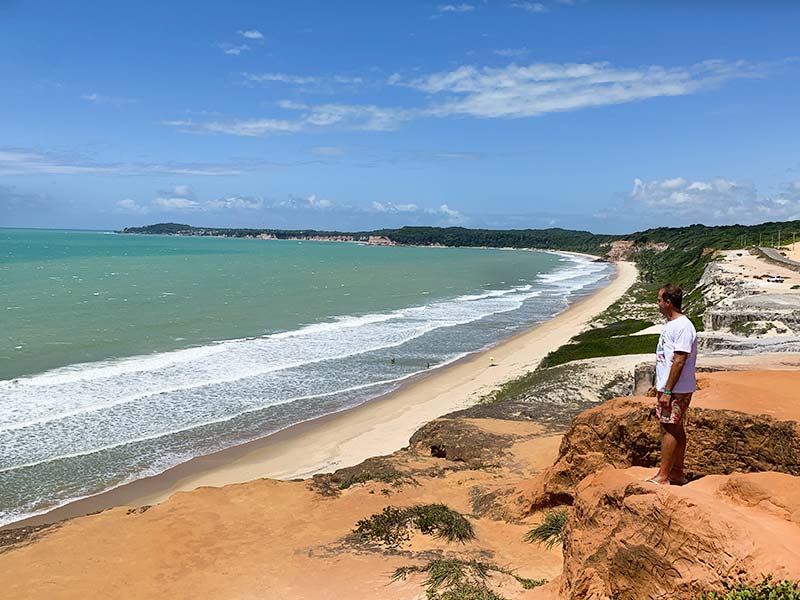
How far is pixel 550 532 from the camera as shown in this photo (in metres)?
8.67

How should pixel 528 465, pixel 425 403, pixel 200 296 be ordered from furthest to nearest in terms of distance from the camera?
pixel 200 296 < pixel 425 403 < pixel 528 465

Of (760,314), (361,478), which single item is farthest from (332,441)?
(760,314)

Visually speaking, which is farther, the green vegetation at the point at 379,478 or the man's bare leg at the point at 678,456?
the green vegetation at the point at 379,478

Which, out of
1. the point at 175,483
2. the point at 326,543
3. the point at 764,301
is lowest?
the point at 175,483

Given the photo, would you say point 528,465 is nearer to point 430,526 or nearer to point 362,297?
point 430,526

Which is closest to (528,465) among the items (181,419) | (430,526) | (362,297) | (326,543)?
(430,526)

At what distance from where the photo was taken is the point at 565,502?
9.30 metres

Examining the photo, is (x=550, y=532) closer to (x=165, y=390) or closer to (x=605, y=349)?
(x=165, y=390)

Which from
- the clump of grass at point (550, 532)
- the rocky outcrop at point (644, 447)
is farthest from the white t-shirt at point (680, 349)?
the clump of grass at point (550, 532)

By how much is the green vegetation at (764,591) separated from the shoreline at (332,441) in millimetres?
12637

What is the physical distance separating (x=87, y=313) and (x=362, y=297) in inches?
880

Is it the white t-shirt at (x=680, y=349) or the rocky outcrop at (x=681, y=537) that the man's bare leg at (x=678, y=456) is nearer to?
the rocky outcrop at (x=681, y=537)

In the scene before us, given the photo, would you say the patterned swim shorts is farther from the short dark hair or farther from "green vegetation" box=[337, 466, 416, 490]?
"green vegetation" box=[337, 466, 416, 490]

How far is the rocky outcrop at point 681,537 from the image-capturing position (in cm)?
468
